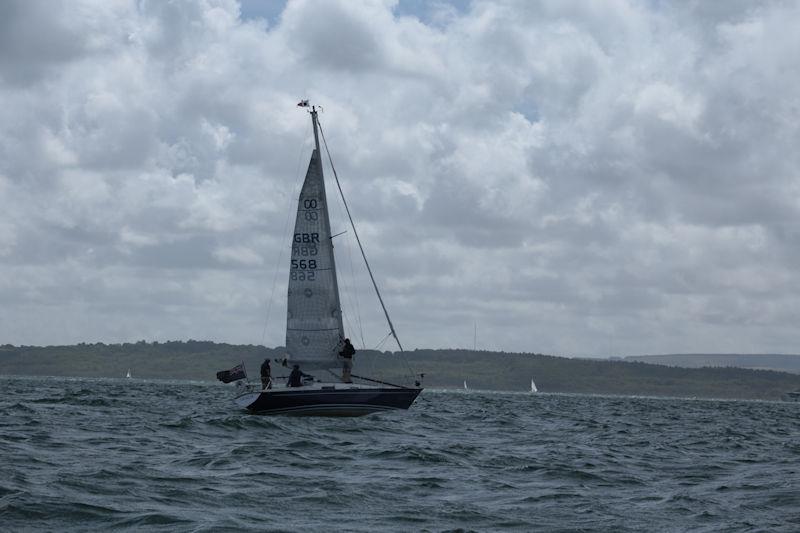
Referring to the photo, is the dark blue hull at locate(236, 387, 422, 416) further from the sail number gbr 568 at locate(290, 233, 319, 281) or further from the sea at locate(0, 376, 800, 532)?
the sail number gbr 568 at locate(290, 233, 319, 281)

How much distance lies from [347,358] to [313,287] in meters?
3.82

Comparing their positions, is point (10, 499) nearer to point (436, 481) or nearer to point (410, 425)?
point (436, 481)

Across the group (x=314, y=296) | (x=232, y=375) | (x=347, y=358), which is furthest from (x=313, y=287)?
(x=232, y=375)

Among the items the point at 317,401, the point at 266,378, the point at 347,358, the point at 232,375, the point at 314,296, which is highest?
the point at 314,296

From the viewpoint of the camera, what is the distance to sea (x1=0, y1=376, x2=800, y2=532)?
18.8m

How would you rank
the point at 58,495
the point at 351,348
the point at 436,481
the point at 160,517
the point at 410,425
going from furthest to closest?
the point at 351,348 → the point at 410,425 → the point at 436,481 → the point at 58,495 → the point at 160,517

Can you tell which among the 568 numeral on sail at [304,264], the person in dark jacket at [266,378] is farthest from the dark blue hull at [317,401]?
the 568 numeral on sail at [304,264]

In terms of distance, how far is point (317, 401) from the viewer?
4609 centimetres

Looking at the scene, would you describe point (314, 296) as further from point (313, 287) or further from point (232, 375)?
point (232, 375)

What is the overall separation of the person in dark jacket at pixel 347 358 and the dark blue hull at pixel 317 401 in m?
1.81

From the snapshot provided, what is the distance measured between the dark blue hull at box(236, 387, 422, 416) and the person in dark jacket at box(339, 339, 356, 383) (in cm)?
181

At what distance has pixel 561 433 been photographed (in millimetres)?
45625

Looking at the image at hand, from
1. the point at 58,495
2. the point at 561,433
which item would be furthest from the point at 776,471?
the point at 58,495

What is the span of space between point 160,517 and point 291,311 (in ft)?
104
